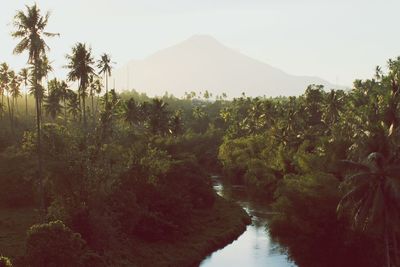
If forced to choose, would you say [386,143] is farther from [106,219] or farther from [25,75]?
[25,75]

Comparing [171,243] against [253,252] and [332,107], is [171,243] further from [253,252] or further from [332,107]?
[332,107]

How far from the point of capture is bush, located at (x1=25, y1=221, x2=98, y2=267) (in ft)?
137

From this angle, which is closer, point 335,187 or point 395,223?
point 395,223

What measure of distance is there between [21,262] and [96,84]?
240 ft

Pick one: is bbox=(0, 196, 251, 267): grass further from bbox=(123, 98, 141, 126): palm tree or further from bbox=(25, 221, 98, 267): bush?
bbox=(123, 98, 141, 126): palm tree

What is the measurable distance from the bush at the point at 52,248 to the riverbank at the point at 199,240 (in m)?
11.9

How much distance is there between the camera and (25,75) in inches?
4857

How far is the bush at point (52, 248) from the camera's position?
41.8 m

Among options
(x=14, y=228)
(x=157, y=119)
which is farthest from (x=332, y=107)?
(x=14, y=228)

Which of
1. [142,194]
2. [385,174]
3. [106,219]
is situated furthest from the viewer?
[142,194]

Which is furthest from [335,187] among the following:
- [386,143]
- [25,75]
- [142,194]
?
[25,75]

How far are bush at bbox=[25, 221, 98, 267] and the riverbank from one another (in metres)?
11.9

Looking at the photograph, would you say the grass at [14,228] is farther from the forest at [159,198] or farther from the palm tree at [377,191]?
the palm tree at [377,191]

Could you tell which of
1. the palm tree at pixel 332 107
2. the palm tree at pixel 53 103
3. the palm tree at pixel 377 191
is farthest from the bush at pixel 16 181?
the palm tree at pixel 332 107
